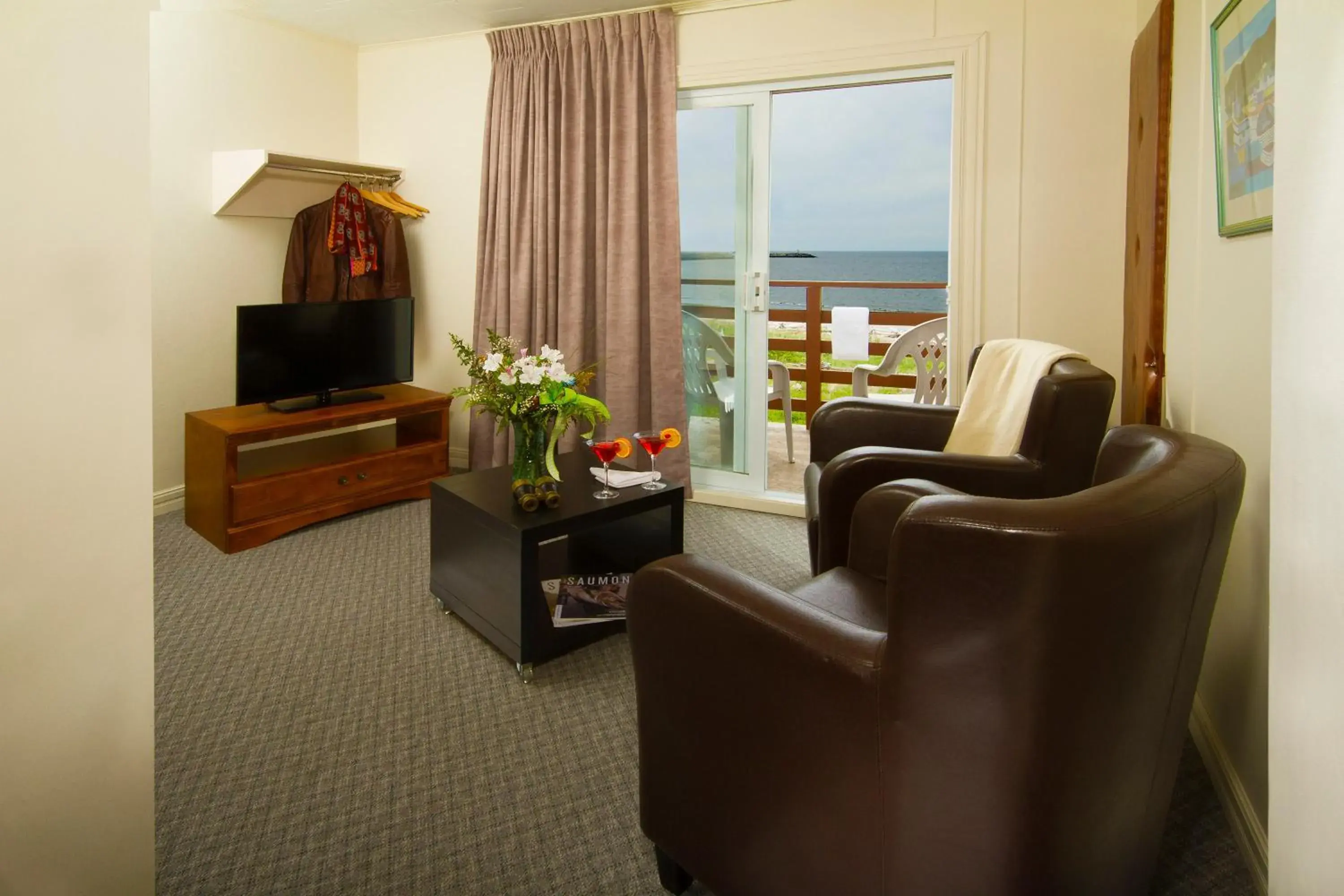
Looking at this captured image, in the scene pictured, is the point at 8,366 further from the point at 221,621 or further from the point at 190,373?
the point at 190,373

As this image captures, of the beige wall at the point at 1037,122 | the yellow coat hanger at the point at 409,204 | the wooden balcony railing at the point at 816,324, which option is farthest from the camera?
the wooden balcony railing at the point at 816,324

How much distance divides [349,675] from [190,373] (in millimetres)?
2408

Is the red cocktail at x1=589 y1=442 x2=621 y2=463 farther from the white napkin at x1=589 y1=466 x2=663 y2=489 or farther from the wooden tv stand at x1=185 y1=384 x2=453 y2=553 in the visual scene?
the wooden tv stand at x1=185 y1=384 x2=453 y2=553

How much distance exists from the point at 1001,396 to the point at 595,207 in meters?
2.34

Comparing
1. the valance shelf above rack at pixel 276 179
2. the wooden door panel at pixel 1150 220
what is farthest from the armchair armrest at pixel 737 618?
the valance shelf above rack at pixel 276 179

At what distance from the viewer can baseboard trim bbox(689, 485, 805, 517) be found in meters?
4.06

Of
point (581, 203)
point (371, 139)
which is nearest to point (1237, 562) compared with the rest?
point (581, 203)

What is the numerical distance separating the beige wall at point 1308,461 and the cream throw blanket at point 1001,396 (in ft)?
4.31

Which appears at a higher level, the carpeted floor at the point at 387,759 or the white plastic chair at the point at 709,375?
the white plastic chair at the point at 709,375

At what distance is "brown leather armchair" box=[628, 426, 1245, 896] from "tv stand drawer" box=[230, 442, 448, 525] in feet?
8.66

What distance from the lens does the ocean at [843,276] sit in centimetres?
416

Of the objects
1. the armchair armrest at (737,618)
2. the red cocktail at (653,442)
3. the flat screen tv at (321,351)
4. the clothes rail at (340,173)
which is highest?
the clothes rail at (340,173)

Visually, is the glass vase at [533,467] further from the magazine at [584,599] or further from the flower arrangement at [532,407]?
the magazine at [584,599]

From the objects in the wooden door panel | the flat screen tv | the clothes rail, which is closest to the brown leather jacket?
the clothes rail
